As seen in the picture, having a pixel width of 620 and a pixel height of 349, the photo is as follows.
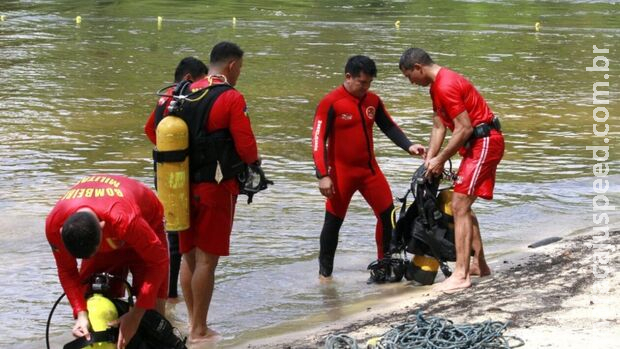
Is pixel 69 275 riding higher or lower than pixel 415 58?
lower

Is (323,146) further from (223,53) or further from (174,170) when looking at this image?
(174,170)

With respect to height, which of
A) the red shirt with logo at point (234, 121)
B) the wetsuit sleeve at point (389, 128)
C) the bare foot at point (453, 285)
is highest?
the red shirt with logo at point (234, 121)

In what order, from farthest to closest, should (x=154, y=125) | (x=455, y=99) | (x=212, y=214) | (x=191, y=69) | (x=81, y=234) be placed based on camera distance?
(x=191, y=69) → (x=455, y=99) → (x=154, y=125) → (x=212, y=214) → (x=81, y=234)

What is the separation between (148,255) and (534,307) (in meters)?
2.63

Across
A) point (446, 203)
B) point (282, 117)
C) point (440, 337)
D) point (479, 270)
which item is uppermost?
point (446, 203)

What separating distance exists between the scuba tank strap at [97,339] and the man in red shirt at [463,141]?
9.84ft

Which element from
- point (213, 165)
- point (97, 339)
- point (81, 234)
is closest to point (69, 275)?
point (97, 339)

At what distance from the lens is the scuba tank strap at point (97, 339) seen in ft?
17.6

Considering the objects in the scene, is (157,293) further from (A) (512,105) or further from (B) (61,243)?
(A) (512,105)

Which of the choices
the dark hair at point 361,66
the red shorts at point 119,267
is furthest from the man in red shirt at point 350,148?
the red shorts at point 119,267

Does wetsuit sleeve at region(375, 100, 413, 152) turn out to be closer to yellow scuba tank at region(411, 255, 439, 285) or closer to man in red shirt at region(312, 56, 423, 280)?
Result: man in red shirt at region(312, 56, 423, 280)

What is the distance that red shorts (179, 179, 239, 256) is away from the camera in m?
6.84

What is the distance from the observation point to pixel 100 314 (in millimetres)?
5480

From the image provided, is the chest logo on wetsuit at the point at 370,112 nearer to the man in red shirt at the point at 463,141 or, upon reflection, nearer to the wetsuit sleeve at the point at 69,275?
the man in red shirt at the point at 463,141
